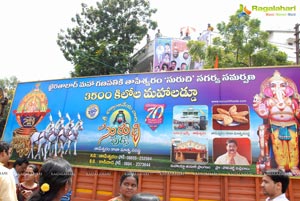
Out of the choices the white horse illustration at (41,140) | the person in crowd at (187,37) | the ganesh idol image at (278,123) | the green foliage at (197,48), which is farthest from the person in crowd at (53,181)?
the person in crowd at (187,37)

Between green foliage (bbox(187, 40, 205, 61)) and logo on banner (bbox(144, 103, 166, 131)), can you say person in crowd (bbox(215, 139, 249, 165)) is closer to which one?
logo on banner (bbox(144, 103, 166, 131))

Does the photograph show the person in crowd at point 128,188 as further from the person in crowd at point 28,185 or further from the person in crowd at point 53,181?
the person in crowd at point 28,185

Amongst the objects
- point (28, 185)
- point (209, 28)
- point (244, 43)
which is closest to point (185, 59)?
point (209, 28)

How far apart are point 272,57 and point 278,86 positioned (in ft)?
21.0

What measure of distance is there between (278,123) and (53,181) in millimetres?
3730

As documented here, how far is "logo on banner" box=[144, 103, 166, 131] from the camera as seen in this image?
180 inches

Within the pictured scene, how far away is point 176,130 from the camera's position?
4.43 meters

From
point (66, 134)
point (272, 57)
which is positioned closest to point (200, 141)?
point (66, 134)

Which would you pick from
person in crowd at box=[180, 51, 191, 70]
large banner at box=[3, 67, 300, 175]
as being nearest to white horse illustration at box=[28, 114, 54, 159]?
large banner at box=[3, 67, 300, 175]

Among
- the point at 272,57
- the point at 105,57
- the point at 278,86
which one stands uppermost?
the point at 105,57

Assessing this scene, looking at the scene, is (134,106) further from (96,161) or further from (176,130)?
(96,161)

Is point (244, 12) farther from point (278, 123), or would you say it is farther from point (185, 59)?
point (278, 123)

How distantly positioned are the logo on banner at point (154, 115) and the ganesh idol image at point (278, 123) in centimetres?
163

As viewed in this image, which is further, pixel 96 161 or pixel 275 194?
pixel 96 161
